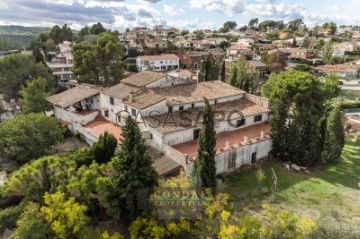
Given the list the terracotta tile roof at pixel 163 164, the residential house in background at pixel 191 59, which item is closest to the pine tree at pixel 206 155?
the terracotta tile roof at pixel 163 164

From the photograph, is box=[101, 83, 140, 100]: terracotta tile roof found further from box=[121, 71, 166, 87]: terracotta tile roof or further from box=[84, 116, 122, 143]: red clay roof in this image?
box=[84, 116, 122, 143]: red clay roof

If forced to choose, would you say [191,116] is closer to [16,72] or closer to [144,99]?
[144,99]

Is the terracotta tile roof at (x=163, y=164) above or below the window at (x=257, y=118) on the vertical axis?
below

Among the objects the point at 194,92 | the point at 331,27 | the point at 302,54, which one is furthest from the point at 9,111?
the point at 331,27

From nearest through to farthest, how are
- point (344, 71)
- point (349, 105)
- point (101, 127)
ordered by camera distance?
point (101, 127), point (349, 105), point (344, 71)

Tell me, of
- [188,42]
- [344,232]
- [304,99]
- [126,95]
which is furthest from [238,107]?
[188,42]

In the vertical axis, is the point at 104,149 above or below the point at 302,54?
above

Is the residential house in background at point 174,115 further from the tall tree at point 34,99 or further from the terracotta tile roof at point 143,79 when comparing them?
the tall tree at point 34,99
